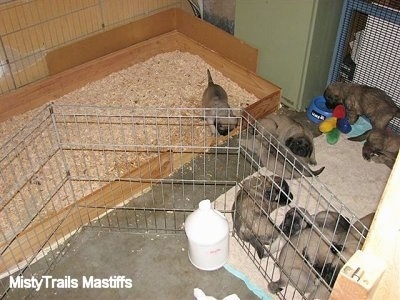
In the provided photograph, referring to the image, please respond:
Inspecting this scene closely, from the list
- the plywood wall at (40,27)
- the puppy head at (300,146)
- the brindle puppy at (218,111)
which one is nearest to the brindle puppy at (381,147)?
the puppy head at (300,146)

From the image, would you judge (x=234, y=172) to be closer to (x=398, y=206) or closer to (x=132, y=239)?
(x=132, y=239)

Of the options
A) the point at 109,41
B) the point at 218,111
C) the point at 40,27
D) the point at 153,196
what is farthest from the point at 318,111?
the point at 40,27

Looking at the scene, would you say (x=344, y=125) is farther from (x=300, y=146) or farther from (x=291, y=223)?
(x=291, y=223)

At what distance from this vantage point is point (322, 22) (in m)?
2.81

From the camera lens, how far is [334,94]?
295cm

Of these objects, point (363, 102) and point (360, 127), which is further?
point (360, 127)

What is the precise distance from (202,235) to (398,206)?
3.96ft

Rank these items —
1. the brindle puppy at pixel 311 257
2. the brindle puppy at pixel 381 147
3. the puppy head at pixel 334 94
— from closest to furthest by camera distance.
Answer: the brindle puppy at pixel 311 257 → the brindle puppy at pixel 381 147 → the puppy head at pixel 334 94

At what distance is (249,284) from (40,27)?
219 centimetres

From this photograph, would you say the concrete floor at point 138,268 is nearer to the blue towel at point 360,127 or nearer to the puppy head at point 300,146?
the puppy head at point 300,146

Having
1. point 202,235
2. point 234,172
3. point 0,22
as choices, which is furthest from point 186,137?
point 0,22

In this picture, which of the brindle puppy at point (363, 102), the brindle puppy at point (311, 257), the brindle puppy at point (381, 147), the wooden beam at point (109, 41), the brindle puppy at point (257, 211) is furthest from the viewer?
the wooden beam at point (109, 41)

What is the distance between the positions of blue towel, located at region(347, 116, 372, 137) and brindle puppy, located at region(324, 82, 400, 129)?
0.03 metres

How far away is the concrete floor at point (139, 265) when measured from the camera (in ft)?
6.74
